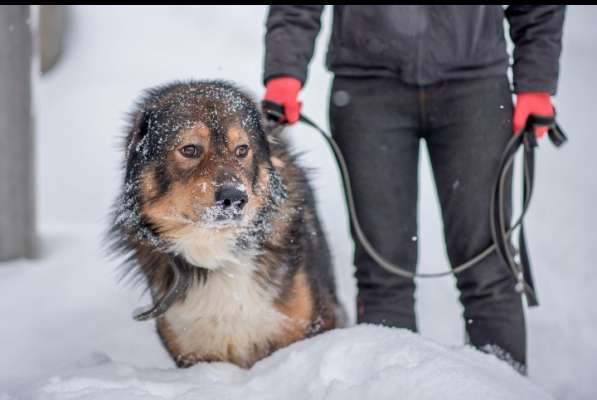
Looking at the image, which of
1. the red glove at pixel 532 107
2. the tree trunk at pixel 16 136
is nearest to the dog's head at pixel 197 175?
the red glove at pixel 532 107

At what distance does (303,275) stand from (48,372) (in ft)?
3.94

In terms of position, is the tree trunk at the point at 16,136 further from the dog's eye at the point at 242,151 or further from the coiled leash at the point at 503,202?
the dog's eye at the point at 242,151

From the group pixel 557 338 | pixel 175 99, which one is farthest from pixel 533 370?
pixel 175 99

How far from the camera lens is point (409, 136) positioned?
2.66m

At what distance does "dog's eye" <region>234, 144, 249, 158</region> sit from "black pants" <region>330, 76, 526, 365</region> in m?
0.51

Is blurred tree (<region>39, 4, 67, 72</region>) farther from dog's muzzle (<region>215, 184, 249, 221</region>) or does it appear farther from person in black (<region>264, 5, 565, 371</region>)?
dog's muzzle (<region>215, 184, 249, 221</region>)

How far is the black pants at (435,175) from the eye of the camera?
255 centimetres

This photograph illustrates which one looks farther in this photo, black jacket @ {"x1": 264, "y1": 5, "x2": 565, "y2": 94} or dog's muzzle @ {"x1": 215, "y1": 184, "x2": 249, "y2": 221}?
black jacket @ {"x1": 264, "y1": 5, "x2": 565, "y2": 94}

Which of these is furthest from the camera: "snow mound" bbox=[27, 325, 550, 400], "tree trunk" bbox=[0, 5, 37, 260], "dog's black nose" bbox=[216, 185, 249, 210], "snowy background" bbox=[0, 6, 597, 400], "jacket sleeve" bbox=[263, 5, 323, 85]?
"tree trunk" bbox=[0, 5, 37, 260]

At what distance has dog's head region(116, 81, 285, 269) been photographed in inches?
89.8

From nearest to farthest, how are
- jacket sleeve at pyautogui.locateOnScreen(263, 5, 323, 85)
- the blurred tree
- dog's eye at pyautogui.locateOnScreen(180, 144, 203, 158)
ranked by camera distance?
dog's eye at pyautogui.locateOnScreen(180, 144, 203, 158) < jacket sleeve at pyautogui.locateOnScreen(263, 5, 323, 85) < the blurred tree

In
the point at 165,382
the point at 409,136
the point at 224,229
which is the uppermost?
the point at 409,136

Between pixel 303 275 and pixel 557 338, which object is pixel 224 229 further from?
pixel 557 338

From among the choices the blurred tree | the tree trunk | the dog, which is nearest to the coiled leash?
the dog
